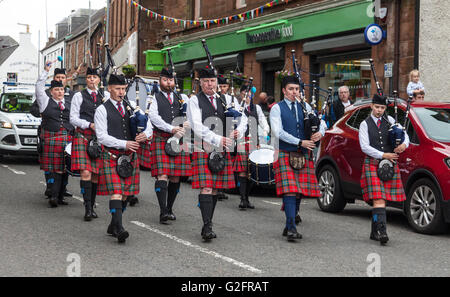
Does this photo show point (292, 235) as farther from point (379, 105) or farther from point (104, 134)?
point (104, 134)

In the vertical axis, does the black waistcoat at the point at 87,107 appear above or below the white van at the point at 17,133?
above

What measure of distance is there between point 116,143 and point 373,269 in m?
3.01

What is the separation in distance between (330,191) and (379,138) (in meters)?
2.66

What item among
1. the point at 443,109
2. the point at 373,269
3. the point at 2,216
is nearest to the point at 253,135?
the point at 443,109

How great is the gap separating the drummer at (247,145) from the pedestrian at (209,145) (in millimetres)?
2736

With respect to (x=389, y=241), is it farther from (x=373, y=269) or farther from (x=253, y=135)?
(x=253, y=135)

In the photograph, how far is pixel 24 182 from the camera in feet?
44.7

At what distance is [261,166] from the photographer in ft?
37.8

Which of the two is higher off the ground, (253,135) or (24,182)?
(253,135)

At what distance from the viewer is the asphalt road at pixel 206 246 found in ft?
20.7

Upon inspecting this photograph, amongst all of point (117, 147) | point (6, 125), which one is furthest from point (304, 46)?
point (117, 147)

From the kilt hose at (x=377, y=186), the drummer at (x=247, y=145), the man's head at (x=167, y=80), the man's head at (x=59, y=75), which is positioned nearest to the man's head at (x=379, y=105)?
the kilt hose at (x=377, y=186)

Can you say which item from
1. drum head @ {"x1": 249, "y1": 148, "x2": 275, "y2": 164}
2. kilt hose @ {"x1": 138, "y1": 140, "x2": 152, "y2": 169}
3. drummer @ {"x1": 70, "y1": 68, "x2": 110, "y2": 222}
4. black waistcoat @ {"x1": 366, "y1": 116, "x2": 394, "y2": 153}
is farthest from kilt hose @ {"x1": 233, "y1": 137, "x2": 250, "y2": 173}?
black waistcoat @ {"x1": 366, "y1": 116, "x2": 394, "y2": 153}

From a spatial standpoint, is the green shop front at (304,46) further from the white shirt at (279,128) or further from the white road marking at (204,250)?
the white road marking at (204,250)
